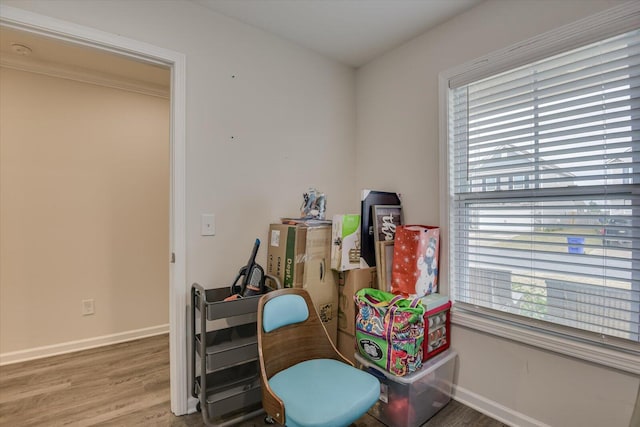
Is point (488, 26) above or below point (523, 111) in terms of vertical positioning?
above

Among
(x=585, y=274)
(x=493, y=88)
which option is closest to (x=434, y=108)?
(x=493, y=88)

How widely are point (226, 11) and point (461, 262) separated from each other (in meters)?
2.26

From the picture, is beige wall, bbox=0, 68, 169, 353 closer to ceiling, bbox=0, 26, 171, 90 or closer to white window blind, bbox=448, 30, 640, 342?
ceiling, bbox=0, 26, 171, 90

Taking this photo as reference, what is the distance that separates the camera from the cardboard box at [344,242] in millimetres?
2025

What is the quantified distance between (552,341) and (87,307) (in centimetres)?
357

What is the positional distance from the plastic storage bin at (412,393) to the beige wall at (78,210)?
2407 millimetres

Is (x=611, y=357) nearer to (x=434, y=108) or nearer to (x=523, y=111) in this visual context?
(x=523, y=111)

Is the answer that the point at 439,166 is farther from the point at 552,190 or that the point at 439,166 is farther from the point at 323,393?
the point at 323,393

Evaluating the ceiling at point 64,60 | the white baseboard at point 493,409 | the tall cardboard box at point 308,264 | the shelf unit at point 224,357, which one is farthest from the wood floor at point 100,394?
the ceiling at point 64,60

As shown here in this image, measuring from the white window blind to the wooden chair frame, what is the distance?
965mm

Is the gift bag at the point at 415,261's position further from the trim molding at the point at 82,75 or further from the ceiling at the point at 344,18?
the trim molding at the point at 82,75

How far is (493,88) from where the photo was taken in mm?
1879

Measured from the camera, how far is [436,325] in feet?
6.36

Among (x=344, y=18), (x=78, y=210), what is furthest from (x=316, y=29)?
(x=78, y=210)
